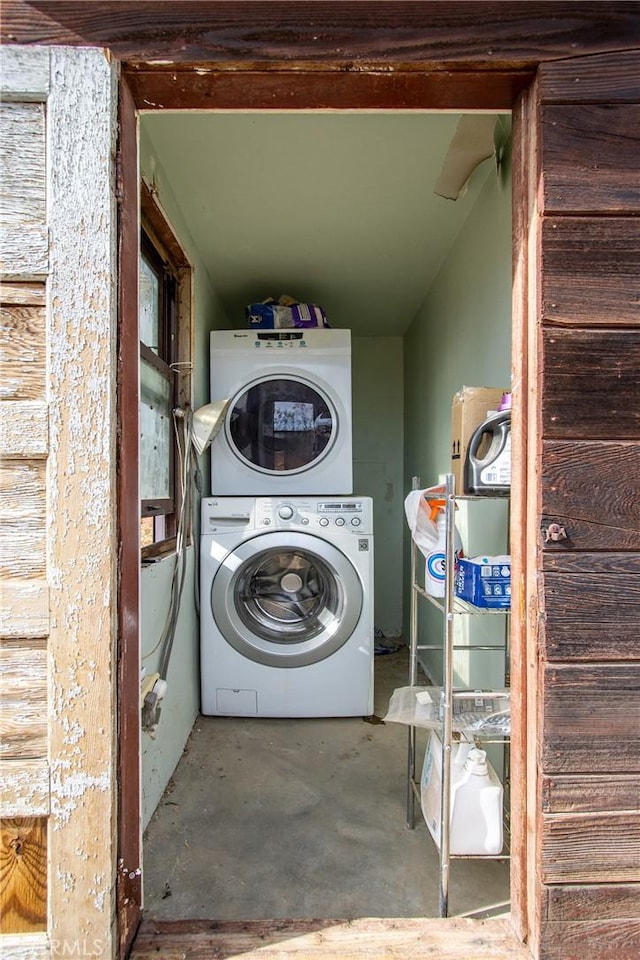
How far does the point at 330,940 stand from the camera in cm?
99

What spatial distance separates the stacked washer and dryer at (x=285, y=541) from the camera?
229 cm

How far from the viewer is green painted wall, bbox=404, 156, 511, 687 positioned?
A: 5.73 feet

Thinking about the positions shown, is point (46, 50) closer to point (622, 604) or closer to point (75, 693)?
point (75, 693)

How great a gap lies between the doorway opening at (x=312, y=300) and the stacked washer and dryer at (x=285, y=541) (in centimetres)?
10

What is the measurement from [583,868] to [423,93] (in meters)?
1.40

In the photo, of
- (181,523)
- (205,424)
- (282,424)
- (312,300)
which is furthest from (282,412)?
(312,300)

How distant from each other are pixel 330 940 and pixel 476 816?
1.60ft

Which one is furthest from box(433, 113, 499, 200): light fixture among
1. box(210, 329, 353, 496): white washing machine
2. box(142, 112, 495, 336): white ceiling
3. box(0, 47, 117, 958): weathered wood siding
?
box(0, 47, 117, 958): weathered wood siding

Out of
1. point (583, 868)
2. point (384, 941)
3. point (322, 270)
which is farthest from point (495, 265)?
point (384, 941)

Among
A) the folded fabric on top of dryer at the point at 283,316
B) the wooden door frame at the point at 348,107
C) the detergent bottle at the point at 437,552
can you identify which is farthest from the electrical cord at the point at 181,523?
the detergent bottle at the point at 437,552

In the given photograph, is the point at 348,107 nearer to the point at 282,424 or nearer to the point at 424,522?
the point at 424,522

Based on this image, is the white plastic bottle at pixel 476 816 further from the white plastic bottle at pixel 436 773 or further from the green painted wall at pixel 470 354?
the green painted wall at pixel 470 354

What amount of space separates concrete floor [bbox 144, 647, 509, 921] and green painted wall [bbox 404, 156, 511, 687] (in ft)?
1.66

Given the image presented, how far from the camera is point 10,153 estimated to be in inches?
36.5
